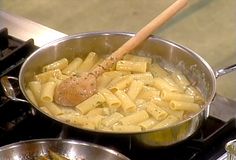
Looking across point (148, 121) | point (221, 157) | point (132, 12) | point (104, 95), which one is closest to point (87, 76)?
point (104, 95)

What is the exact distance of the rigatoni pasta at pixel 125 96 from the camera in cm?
116

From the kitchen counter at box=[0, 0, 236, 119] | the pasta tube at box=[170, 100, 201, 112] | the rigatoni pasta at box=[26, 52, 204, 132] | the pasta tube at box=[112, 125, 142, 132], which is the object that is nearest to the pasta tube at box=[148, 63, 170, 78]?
the rigatoni pasta at box=[26, 52, 204, 132]

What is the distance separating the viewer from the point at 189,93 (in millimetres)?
1294

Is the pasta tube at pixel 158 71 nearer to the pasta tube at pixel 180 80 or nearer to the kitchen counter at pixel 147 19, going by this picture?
the pasta tube at pixel 180 80

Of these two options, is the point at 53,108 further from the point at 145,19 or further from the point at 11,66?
the point at 145,19

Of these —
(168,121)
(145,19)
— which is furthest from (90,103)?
(145,19)

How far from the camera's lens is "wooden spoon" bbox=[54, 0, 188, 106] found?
47.4 inches

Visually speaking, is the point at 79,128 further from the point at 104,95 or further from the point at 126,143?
the point at 104,95

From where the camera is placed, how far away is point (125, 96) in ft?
4.01

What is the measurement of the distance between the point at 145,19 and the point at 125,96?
104 cm

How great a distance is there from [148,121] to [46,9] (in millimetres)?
1207

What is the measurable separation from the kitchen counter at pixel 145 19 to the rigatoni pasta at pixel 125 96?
2.39ft

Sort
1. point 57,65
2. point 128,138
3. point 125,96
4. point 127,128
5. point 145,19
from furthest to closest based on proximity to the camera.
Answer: point 145,19 < point 57,65 < point 125,96 < point 127,128 < point 128,138

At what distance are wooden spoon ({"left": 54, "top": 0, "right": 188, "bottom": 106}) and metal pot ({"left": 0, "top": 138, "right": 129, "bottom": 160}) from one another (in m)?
0.19
